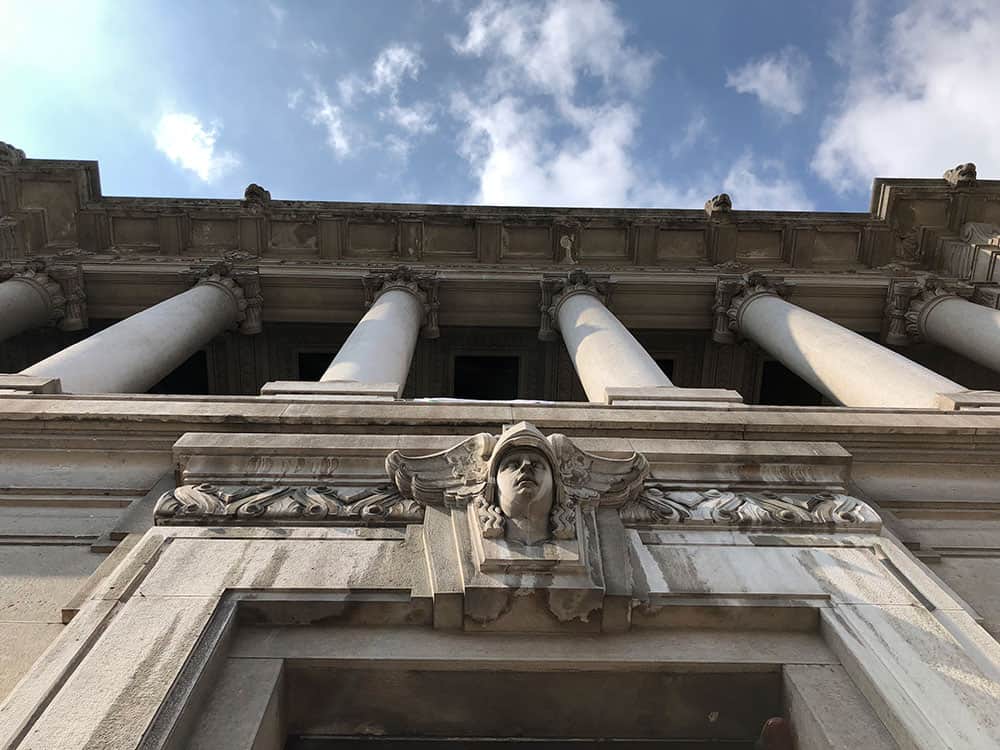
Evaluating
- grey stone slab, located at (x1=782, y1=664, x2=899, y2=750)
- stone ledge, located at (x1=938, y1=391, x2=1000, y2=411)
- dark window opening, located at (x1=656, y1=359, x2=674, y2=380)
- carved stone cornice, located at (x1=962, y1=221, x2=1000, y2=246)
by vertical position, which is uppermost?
carved stone cornice, located at (x1=962, y1=221, x2=1000, y2=246)

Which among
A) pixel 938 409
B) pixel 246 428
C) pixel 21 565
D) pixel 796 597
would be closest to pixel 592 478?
pixel 796 597

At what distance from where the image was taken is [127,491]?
20.9ft

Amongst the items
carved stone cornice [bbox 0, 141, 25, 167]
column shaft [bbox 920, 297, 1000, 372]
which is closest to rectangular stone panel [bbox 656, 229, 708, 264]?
column shaft [bbox 920, 297, 1000, 372]

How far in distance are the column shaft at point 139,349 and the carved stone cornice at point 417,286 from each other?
3.75 m

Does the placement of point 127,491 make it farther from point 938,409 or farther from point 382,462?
point 938,409

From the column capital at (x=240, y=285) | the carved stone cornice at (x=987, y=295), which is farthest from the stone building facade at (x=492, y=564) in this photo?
the carved stone cornice at (x=987, y=295)

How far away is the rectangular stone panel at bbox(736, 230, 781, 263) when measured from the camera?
19641 millimetres

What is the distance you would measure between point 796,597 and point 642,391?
14.8ft

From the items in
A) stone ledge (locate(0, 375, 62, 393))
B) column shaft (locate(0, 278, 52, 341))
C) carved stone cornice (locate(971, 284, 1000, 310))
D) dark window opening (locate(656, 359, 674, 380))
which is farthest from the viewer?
dark window opening (locate(656, 359, 674, 380))

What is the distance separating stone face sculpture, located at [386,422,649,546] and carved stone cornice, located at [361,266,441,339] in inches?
453

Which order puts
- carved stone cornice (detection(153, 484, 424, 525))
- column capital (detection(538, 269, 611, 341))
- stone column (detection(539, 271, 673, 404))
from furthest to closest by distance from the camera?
column capital (detection(538, 269, 611, 341)) < stone column (detection(539, 271, 673, 404)) < carved stone cornice (detection(153, 484, 424, 525))

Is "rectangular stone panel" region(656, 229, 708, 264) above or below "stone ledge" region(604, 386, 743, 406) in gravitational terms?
above

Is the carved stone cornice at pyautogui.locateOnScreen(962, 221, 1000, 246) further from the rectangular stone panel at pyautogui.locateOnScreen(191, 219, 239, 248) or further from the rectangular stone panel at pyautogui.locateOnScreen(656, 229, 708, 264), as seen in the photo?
the rectangular stone panel at pyautogui.locateOnScreen(191, 219, 239, 248)

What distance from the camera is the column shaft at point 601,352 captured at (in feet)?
33.5
